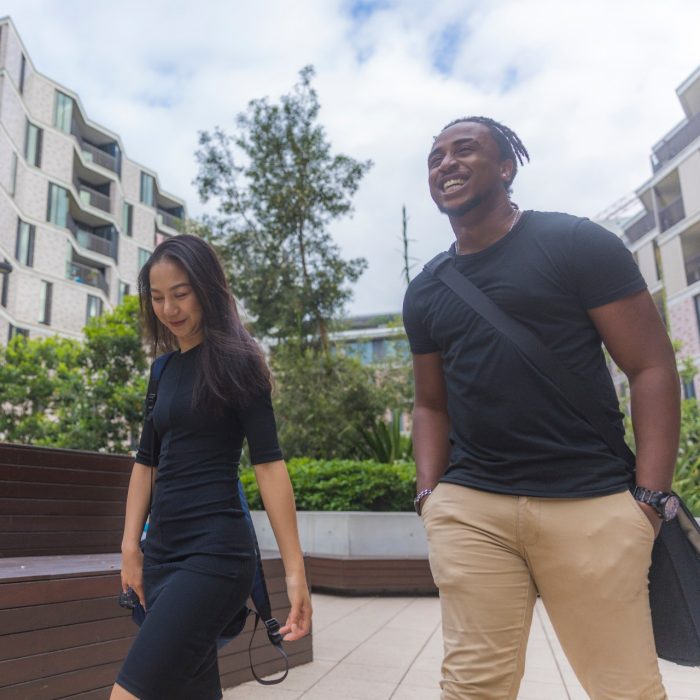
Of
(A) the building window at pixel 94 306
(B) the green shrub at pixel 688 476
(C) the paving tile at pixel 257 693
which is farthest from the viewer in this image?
(A) the building window at pixel 94 306

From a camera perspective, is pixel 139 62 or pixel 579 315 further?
pixel 139 62

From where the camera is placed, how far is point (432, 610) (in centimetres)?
668

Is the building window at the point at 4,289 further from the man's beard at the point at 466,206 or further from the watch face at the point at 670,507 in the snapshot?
the watch face at the point at 670,507

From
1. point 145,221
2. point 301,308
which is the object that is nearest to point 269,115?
point 301,308

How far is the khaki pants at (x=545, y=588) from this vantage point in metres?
1.45

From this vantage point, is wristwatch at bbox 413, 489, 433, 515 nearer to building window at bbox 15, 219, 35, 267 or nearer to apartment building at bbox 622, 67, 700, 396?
apartment building at bbox 622, 67, 700, 396

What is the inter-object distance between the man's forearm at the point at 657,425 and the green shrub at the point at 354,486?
6.81 metres


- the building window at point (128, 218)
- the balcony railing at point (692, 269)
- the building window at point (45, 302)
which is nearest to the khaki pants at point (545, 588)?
the balcony railing at point (692, 269)

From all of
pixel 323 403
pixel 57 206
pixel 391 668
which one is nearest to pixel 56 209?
pixel 57 206

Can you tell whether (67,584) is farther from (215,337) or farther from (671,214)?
(671,214)

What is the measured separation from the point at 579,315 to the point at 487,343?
23cm

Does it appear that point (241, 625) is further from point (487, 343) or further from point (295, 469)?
point (295, 469)

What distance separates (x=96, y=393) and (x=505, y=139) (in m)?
13.1

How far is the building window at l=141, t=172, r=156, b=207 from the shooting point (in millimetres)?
43250
